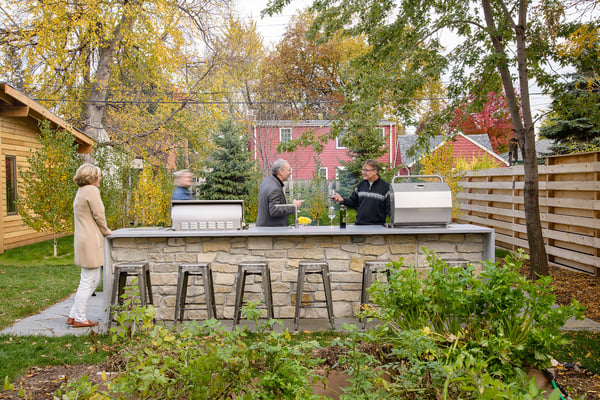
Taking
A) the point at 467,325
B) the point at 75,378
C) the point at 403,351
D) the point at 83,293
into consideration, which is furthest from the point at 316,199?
the point at 403,351

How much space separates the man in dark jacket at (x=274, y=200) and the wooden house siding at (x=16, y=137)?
7.04m

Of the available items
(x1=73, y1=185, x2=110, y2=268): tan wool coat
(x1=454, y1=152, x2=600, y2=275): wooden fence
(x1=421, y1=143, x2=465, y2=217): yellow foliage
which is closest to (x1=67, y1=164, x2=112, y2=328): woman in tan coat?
(x1=73, y1=185, x2=110, y2=268): tan wool coat

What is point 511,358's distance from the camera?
1.83 m

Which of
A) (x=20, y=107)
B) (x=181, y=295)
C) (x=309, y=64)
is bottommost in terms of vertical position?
(x=181, y=295)

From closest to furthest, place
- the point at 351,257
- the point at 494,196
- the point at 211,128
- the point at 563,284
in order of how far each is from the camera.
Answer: the point at 351,257 → the point at 563,284 → the point at 494,196 → the point at 211,128

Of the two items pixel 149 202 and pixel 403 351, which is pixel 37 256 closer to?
pixel 149 202

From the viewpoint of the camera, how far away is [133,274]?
461cm

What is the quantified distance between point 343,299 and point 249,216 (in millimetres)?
8349

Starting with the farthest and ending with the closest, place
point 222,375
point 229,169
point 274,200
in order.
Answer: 1. point 229,169
2. point 274,200
3. point 222,375

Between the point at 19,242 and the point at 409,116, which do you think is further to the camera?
the point at 19,242

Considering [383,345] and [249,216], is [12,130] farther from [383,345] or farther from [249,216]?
[383,345]

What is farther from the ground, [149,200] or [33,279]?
[149,200]

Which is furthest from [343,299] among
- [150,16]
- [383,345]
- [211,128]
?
[211,128]

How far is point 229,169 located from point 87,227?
9732 millimetres
